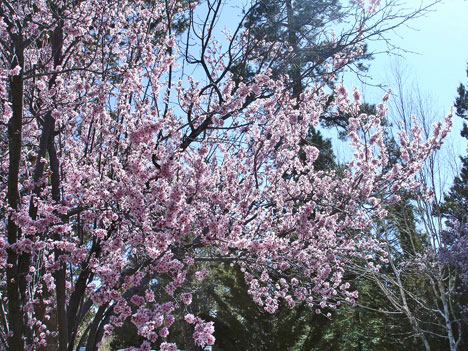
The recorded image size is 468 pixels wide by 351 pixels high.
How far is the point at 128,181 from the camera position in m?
3.51

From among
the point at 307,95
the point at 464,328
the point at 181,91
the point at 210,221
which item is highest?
the point at 307,95

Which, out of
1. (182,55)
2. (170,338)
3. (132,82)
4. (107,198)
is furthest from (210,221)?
(170,338)

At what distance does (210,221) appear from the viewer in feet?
11.9

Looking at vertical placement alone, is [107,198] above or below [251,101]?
below

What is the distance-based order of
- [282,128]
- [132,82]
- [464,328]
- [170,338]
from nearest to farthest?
1. [132,82]
2. [282,128]
3. [464,328]
4. [170,338]

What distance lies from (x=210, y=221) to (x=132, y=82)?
1761 millimetres

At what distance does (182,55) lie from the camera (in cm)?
516

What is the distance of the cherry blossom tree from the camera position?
335cm

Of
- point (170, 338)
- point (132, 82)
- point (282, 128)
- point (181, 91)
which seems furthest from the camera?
point (170, 338)

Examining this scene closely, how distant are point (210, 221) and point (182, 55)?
2.48 metres

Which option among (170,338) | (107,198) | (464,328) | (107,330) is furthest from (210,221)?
(170,338)

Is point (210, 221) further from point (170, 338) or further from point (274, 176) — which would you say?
point (170, 338)

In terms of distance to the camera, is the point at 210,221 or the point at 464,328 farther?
the point at 464,328

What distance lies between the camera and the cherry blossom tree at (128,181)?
3.35 m
